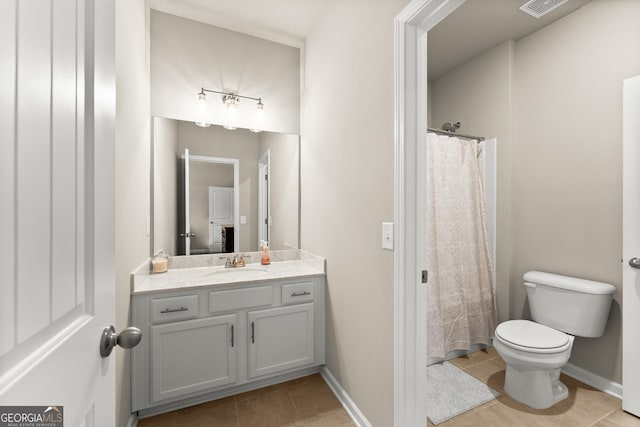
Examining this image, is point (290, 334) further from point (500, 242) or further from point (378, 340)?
point (500, 242)

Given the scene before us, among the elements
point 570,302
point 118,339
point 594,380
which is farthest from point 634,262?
point 118,339

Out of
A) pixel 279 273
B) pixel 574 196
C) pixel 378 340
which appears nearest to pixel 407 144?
pixel 378 340

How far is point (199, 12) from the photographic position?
211 cm

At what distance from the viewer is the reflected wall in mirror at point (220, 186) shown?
6.84 feet

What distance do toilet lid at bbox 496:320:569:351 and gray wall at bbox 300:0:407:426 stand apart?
37.8 inches

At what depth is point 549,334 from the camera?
5.91ft

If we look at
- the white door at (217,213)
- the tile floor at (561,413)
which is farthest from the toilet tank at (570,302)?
the white door at (217,213)

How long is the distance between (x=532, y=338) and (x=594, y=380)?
68cm

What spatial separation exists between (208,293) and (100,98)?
4.40ft

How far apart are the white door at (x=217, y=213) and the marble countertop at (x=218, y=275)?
0.69ft

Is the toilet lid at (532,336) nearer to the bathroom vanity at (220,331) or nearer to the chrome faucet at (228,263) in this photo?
the bathroom vanity at (220,331)

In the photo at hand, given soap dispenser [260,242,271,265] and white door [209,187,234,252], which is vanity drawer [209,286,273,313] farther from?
white door [209,187,234,252]

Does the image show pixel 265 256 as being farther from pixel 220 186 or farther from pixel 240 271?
pixel 220 186

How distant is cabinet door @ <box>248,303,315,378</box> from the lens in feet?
6.03
